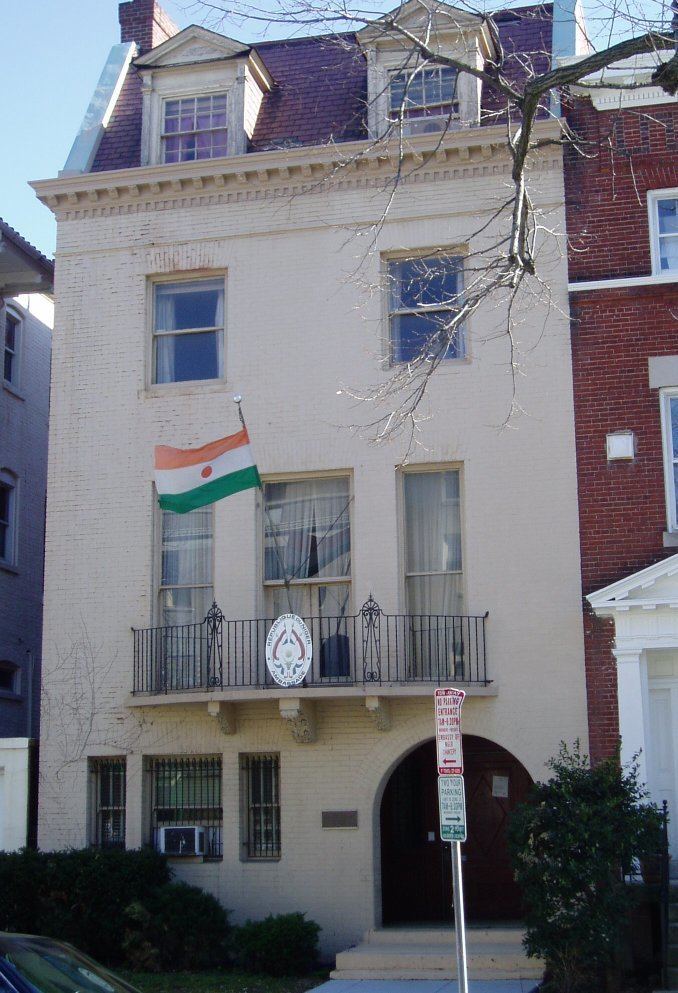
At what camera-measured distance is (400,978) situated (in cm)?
1433

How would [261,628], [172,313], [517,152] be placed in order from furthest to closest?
[172,313]
[261,628]
[517,152]

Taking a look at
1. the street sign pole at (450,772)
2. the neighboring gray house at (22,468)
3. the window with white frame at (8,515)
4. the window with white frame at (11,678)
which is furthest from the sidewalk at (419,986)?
the window with white frame at (8,515)

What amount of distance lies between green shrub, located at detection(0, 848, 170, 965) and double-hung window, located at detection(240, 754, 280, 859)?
1356 millimetres

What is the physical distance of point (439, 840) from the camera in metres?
17.2

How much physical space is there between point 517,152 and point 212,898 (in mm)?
9443

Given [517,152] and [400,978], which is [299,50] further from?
[400,978]

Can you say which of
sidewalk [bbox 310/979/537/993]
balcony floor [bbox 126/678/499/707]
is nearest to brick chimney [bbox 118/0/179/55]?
balcony floor [bbox 126/678/499/707]

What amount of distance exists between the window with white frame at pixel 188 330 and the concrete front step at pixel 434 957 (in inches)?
301

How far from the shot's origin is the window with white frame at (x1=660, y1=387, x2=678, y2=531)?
15.7 metres

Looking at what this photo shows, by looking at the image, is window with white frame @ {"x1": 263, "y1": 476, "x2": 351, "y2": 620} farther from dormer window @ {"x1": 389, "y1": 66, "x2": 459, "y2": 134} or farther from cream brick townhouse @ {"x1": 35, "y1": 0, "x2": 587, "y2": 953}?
dormer window @ {"x1": 389, "y1": 66, "x2": 459, "y2": 134}

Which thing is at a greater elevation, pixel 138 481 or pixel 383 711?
pixel 138 481

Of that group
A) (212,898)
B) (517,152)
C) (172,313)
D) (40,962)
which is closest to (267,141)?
(172,313)

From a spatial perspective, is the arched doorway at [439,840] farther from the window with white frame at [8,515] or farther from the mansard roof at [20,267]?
the mansard roof at [20,267]

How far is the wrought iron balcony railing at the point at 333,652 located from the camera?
52.5ft
